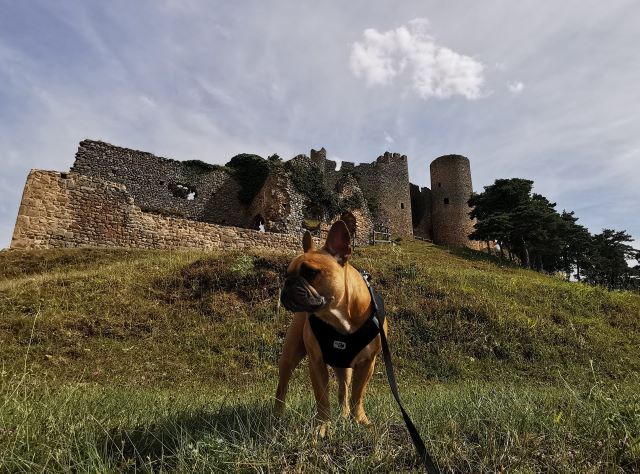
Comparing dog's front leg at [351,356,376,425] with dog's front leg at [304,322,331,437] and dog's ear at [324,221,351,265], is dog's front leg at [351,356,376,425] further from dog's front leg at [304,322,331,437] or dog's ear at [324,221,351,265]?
dog's ear at [324,221,351,265]

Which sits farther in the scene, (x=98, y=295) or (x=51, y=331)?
(x=98, y=295)

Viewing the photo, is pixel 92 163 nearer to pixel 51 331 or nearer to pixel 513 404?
pixel 51 331

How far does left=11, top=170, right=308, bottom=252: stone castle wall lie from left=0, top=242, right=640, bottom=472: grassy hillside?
179cm

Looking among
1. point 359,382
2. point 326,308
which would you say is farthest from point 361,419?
point 326,308

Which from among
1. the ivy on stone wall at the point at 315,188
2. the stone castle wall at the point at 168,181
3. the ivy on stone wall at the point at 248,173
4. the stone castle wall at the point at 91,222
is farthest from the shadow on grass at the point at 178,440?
the ivy on stone wall at the point at 248,173

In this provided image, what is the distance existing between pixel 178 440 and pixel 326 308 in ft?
3.84

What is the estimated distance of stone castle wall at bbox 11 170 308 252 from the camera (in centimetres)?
1501

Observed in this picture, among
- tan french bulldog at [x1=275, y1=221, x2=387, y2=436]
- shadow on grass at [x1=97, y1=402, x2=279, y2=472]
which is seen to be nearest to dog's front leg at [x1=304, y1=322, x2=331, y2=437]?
tan french bulldog at [x1=275, y1=221, x2=387, y2=436]

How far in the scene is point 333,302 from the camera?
2520 millimetres

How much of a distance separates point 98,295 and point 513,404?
9.77m

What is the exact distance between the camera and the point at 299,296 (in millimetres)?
2303

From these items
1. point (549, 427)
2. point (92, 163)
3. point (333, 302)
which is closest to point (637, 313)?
point (549, 427)

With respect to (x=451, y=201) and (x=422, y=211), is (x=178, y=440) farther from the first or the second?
(x=422, y=211)

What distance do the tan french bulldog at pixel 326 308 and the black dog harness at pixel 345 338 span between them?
0.11ft
